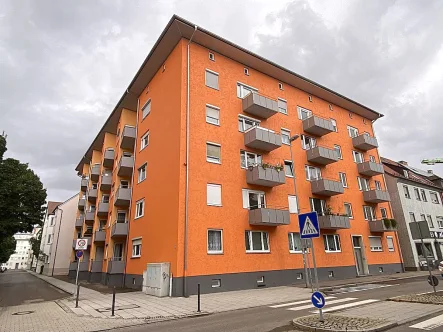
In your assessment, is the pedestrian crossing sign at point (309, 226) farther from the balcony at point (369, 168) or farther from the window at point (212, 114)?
the balcony at point (369, 168)

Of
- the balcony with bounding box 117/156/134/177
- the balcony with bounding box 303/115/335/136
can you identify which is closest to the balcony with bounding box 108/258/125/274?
the balcony with bounding box 117/156/134/177

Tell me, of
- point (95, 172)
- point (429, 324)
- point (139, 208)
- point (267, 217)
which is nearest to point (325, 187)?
point (267, 217)

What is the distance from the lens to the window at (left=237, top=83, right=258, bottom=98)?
2146 cm

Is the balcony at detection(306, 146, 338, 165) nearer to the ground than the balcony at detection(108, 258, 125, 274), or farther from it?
farther from it

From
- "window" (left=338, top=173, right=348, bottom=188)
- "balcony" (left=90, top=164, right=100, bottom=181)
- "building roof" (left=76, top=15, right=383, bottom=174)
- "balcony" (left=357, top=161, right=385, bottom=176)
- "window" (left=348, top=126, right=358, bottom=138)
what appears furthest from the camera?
"balcony" (left=90, top=164, right=100, bottom=181)

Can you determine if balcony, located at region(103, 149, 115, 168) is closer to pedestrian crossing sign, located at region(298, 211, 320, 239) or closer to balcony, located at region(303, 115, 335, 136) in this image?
balcony, located at region(303, 115, 335, 136)

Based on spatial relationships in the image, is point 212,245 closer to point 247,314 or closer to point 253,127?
point 247,314

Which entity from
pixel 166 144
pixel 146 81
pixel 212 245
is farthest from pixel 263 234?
pixel 146 81

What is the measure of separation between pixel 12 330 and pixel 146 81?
65.4 ft

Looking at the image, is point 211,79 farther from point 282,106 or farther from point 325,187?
point 325,187

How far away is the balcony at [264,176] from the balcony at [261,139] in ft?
5.96

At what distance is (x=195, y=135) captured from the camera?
17906 mm

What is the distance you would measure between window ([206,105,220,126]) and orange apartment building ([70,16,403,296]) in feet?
A: 0.26

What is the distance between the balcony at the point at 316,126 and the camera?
78.4 ft
